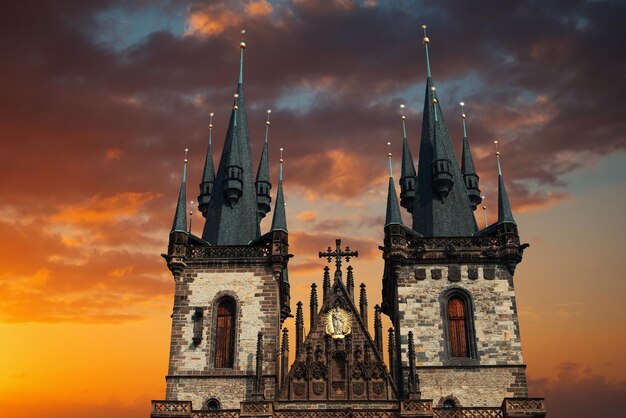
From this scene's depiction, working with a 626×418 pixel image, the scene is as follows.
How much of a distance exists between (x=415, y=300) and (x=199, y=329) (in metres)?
9.61

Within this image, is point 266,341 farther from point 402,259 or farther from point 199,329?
point 402,259

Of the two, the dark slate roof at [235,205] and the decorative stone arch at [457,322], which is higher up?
the dark slate roof at [235,205]

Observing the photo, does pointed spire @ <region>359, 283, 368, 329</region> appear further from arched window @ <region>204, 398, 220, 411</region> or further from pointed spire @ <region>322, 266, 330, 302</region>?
arched window @ <region>204, 398, 220, 411</region>

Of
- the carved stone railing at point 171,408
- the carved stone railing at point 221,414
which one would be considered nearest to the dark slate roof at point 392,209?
the carved stone railing at point 221,414

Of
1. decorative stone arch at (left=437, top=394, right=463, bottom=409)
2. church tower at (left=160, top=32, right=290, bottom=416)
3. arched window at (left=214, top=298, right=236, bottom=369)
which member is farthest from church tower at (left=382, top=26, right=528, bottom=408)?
arched window at (left=214, top=298, right=236, bottom=369)

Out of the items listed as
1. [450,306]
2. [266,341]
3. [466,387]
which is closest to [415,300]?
[450,306]

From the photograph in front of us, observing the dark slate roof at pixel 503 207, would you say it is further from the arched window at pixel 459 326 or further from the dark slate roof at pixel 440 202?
the arched window at pixel 459 326

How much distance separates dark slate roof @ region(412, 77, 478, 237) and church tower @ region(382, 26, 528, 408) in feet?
0.19

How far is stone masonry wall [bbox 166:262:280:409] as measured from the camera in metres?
33.9

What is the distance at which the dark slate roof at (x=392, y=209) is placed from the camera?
122 feet

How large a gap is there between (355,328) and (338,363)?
176 cm

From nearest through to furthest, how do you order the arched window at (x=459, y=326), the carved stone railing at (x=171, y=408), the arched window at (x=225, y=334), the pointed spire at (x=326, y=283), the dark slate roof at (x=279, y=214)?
the carved stone railing at (x=171, y=408) → the arched window at (x=459, y=326) → the arched window at (x=225, y=334) → the pointed spire at (x=326, y=283) → the dark slate roof at (x=279, y=214)

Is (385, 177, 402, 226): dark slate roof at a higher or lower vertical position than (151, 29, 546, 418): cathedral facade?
higher

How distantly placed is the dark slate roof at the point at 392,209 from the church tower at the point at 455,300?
0.09 metres
